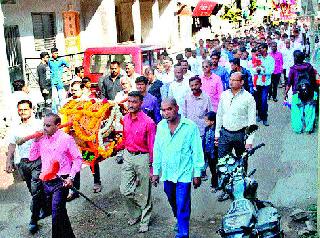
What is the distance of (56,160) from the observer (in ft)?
17.1

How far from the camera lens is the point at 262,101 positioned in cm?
1070

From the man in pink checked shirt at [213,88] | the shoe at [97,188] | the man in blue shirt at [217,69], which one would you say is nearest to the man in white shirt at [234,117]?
the man in pink checked shirt at [213,88]

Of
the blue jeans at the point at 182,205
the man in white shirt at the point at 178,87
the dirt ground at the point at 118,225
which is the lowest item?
the dirt ground at the point at 118,225

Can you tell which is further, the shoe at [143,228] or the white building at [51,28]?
the white building at [51,28]

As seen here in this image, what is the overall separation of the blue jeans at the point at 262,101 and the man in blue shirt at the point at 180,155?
18.7 feet

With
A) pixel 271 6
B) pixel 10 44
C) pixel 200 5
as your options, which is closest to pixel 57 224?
pixel 10 44

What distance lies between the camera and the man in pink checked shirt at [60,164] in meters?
5.16

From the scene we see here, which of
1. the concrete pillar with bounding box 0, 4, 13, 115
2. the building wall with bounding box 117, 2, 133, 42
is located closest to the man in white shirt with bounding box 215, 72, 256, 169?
the concrete pillar with bounding box 0, 4, 13, 115

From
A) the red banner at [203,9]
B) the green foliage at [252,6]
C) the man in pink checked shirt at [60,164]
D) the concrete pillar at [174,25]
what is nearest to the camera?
the man in pink checked shirt at [60,164]

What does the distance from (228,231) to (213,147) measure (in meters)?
2.93

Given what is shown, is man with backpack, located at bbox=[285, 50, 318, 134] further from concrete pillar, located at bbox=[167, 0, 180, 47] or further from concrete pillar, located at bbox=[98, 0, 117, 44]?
concrete pillar, located at bbox=[167, 0, 180, 47]

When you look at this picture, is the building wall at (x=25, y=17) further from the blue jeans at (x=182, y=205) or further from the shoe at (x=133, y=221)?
the blue jeans at (x=182, y=205)

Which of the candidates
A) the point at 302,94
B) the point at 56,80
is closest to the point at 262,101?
the point at 302,94

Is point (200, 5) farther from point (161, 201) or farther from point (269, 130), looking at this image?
point (161, 201)
